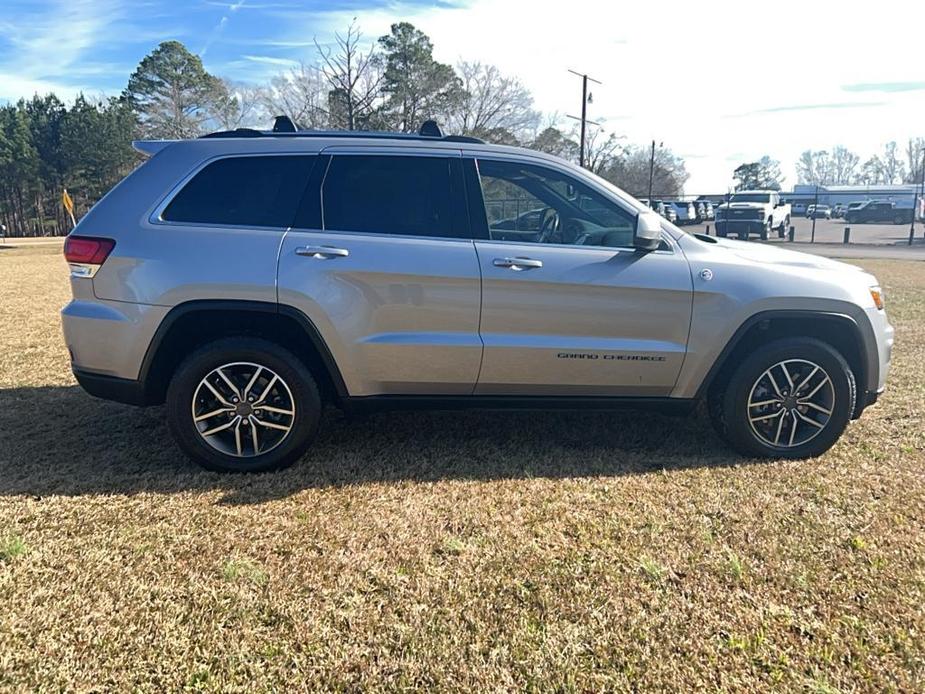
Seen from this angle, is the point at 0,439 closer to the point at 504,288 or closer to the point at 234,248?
the point at 234,248

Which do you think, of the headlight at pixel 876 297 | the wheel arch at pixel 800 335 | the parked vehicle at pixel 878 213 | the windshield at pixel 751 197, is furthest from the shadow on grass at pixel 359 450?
the parked vehicle at pixel 878 213

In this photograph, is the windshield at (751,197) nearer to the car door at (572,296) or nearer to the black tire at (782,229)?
the black tire at (782,229)

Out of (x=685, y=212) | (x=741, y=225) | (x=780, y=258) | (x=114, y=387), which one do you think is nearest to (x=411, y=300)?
(x=114, y=387)

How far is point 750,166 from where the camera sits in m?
76.6

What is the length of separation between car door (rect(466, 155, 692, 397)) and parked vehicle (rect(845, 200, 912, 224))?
2049 inches

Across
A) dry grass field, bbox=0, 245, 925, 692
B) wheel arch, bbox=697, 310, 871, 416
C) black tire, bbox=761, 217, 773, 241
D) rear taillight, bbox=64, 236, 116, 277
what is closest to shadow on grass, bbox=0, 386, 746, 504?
dry grass field, bbox=0, 245, 925, 692

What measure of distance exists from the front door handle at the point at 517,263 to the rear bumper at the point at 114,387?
6.82 feet

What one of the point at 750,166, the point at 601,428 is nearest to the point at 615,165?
the point at 750,166

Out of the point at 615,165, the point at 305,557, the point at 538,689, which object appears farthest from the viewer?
the point at 615,165

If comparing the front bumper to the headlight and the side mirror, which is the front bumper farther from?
the side mirror

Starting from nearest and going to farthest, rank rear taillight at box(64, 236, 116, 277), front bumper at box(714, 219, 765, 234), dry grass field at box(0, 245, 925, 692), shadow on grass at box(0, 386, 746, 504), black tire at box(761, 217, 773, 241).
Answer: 1. dry grass field at box(0, 245, 925, 692)
2. rear taillight at box(64, 236, 116, 277)
3. shadow on grass at box(0, 386, 746, 504)
4. front bumper at box(714, 219, 765, 234)
5. black tire at box(761, 217, 773, 241)

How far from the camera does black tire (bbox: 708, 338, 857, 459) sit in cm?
376

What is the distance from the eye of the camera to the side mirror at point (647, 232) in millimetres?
3480

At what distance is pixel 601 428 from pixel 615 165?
55.3 m
